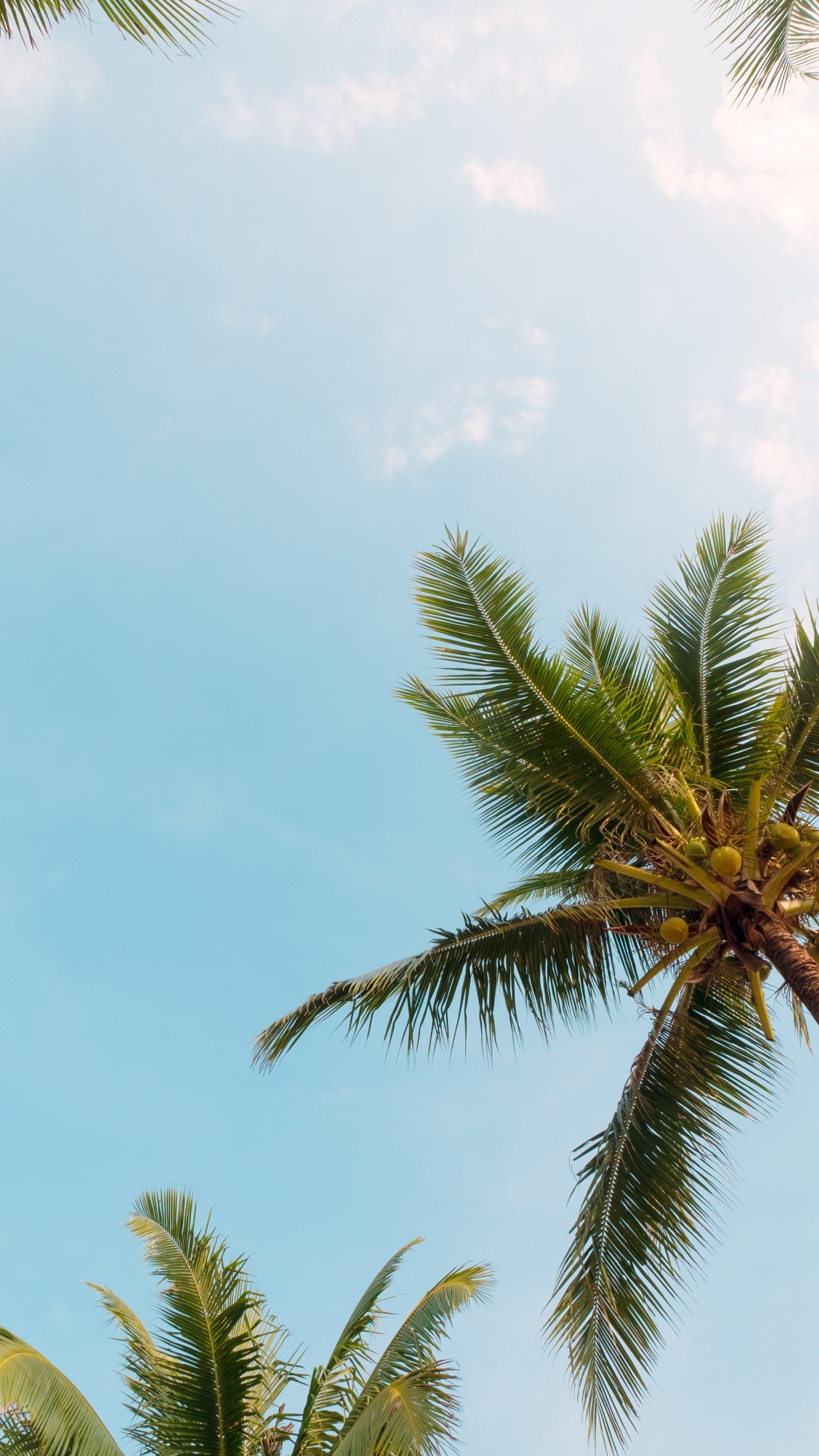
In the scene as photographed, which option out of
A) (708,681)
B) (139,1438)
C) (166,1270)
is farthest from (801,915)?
(139,1438)

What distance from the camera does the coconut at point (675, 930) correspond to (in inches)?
251

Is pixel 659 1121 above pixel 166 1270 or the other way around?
above

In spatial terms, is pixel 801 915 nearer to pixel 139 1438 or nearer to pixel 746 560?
pixel 746 560

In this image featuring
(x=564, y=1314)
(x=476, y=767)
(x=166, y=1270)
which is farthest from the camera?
(x=476, y=767)

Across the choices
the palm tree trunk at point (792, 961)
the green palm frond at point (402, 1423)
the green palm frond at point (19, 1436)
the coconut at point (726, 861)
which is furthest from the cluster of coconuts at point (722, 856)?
the green palm frond at point (19, 1436)

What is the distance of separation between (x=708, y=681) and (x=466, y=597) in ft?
6.38

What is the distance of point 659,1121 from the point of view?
7.14 metres

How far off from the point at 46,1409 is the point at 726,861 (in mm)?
5289

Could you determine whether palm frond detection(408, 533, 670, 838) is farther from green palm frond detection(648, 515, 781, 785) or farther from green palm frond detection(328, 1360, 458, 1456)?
green palm frond detection(328, 1360, 458, 1456)

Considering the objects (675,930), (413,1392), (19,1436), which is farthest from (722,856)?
(19,1436)

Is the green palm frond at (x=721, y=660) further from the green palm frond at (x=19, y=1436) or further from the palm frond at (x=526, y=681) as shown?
the green palm frond at (x=19, y=1436)

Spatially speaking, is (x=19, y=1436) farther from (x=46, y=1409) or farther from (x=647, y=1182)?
(x=647, y=1182)

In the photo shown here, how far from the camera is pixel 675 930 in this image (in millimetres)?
6371

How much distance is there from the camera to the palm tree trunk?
6.10m
